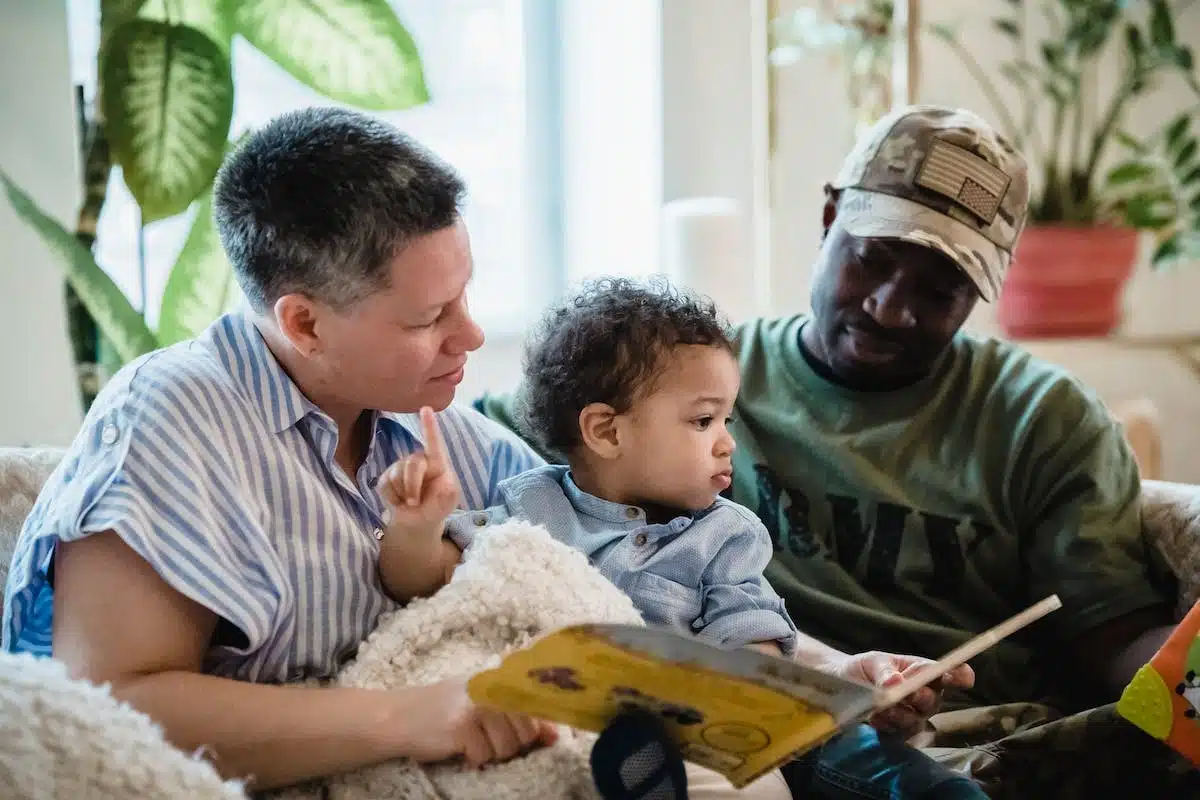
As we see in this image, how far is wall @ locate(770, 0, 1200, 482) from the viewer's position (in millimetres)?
2812

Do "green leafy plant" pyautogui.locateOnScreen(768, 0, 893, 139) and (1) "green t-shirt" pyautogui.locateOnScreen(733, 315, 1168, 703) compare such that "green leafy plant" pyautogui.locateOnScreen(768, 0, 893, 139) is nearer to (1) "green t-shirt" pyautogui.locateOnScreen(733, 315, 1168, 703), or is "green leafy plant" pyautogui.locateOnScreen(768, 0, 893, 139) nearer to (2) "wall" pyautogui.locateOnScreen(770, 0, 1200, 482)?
(2) "wall" pyautogui.locateOnScreen(770, 0, 1200, 482)

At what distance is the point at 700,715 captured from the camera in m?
1.01

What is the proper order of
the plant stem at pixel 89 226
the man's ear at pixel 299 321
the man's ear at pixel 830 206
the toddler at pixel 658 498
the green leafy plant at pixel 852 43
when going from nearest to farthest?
the man's ear at pixel 299 321, the toddler at pixel 658 498, the man's ear at pixel 830 206, the plant stem at pixel 89 226, the green leafy plant at pixel 852 43

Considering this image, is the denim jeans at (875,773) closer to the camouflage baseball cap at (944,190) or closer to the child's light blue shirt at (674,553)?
the child's light blue shirt at (674,553)

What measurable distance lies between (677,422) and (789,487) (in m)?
0.41

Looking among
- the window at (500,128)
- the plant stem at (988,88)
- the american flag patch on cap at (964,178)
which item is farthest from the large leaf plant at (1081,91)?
the american flag patch on cap at (964,178)

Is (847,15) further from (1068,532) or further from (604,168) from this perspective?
(1068,532)

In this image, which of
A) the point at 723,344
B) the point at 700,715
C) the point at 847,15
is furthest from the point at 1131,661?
the point at 847,15

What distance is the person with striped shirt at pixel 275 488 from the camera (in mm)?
1090

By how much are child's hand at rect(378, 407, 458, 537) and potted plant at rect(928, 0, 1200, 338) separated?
76.6 inches

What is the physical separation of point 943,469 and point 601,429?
1.74ft

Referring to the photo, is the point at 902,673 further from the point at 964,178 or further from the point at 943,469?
the point at 964,178

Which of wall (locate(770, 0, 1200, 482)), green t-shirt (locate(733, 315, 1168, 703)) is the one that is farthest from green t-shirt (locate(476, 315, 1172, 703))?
wall (locate(770, 0, 1200, 482))

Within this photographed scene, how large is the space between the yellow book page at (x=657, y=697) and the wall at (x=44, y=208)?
4.71ft
